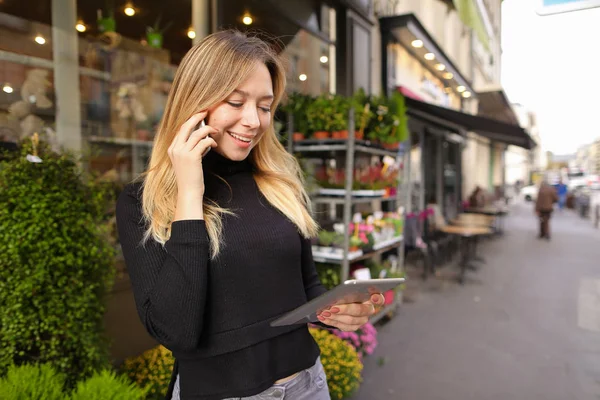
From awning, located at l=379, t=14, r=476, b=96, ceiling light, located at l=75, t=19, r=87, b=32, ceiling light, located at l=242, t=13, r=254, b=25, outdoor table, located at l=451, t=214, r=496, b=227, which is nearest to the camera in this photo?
ceiling light, located at l=75, t=19, r=87, b=32

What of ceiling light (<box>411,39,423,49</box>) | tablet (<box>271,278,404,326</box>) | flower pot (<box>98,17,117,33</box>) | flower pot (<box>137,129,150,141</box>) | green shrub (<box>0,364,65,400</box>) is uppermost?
ceiling light (<box>411,39,423,49</box>)

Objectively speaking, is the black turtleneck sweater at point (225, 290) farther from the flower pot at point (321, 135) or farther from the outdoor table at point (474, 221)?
the outdoor table at point (474, 221)

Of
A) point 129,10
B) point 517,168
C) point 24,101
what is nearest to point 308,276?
point 24,101

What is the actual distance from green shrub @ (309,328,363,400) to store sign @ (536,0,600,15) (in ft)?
9.20

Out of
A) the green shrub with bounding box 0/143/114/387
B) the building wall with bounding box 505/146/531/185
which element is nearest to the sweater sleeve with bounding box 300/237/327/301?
the green shrub with bounding box 0/143/114/387

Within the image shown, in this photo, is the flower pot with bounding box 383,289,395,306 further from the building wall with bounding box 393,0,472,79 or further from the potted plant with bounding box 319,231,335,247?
the building wall with bounding box 393,0,472,79

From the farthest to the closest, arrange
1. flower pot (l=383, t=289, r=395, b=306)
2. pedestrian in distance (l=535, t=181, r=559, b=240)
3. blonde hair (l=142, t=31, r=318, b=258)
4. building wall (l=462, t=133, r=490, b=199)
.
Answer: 1. building wall (l=462, t=133, r=490, b=199)
2. pedestrian in distance (l=535, t=181, r=559, b=240)
3. flower pot (l=383, t=289, r=395, b=306)
4. blonde hair (l=142, t=31, r=318, b=258)

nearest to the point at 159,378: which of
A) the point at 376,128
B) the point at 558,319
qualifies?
the point at 376,128

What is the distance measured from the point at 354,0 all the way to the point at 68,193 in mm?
5048

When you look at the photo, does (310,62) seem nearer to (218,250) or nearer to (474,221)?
(218,250)

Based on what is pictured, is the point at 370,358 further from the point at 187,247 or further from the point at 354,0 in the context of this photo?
the point at 354,0

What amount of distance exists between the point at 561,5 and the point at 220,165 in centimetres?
282

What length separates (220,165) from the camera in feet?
4.75

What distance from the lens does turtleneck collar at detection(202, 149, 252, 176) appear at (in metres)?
1.41
